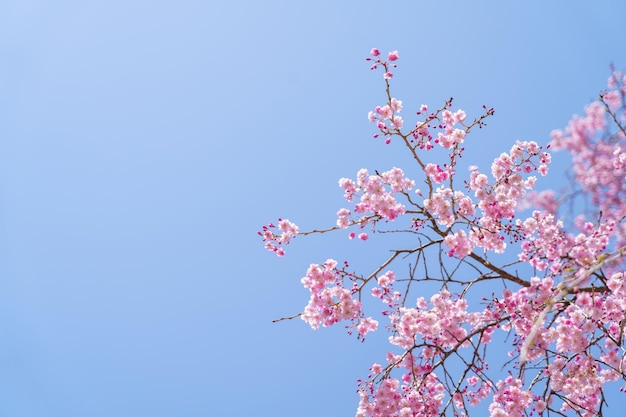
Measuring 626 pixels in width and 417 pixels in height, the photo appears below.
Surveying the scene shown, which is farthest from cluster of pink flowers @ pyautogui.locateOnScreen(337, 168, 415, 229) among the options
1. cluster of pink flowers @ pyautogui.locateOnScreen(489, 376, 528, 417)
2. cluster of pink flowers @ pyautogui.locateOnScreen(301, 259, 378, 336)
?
cluster of pink flowers @ pyautogui.locateOnScreen(489, 376, 528, 417)

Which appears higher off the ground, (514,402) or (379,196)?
(379,196)

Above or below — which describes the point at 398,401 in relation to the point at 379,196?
below

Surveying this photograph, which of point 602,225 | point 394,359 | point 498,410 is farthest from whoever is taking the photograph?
point 394,359

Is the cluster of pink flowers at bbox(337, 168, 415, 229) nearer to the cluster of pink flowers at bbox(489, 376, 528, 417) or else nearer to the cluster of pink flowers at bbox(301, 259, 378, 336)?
the cluster of pink flowers at bbox(301, 259, 378, 336)

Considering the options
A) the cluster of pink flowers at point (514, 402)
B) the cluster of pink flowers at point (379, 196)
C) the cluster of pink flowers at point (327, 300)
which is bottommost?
the cluster of pink flowers at point (514, 402)

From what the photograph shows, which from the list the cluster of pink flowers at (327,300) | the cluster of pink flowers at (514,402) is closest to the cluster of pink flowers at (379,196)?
the cluster of pink flowers at (327,300)

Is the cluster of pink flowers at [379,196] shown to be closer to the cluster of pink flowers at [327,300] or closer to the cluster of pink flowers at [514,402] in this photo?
the cluster of pink flowers at [327,300]

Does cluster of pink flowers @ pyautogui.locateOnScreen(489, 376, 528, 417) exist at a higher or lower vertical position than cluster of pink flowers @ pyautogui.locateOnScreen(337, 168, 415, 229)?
lower

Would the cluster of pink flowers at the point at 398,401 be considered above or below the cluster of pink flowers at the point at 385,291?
below

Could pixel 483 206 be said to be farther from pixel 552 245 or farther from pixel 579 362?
pixel 579 362

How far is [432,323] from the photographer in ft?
21.8

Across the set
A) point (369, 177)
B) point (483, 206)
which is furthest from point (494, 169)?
point (369, 177)

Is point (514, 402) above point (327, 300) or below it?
below

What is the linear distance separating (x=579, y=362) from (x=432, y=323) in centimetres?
179
